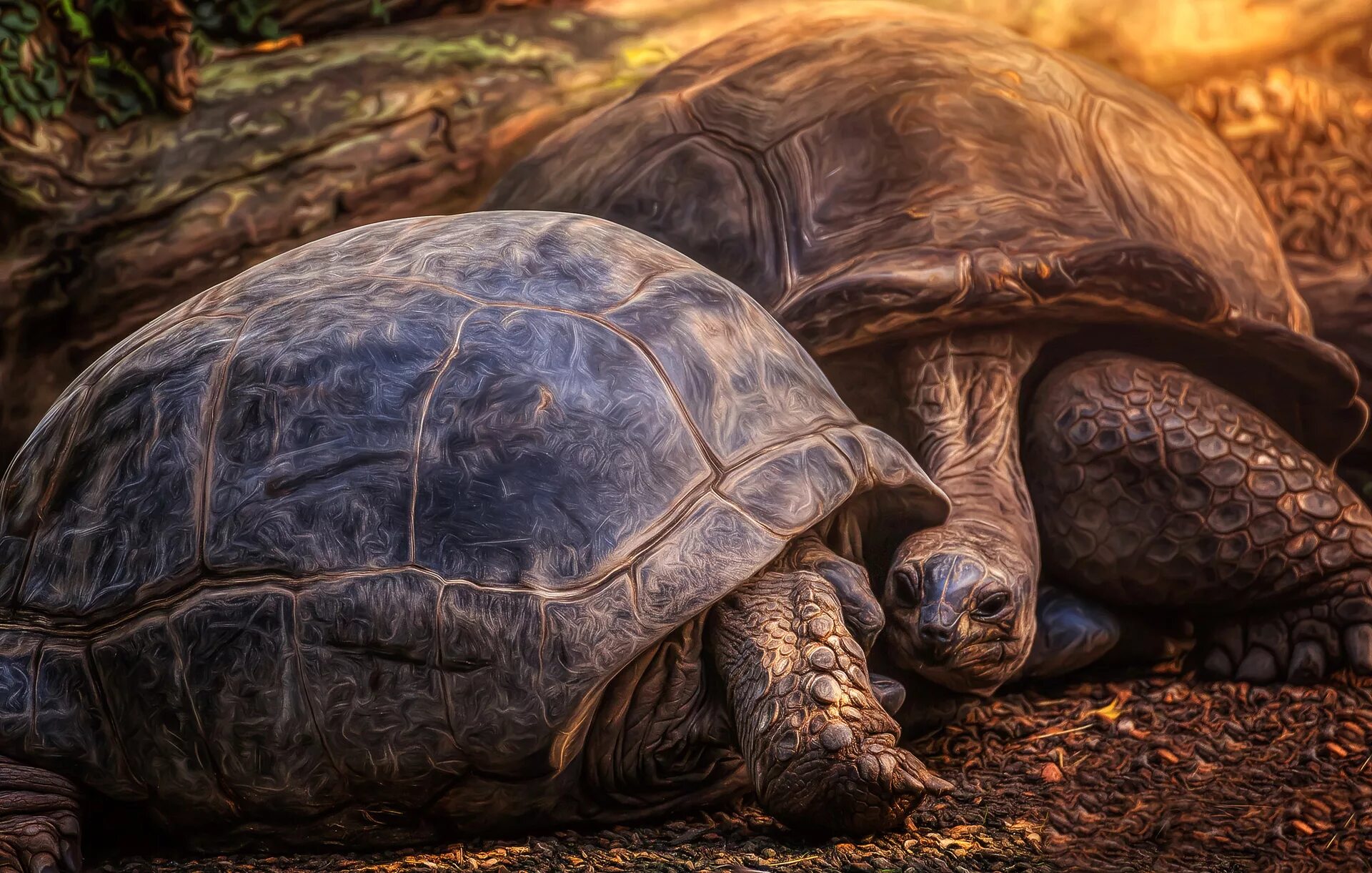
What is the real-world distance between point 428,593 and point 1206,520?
2.20 m

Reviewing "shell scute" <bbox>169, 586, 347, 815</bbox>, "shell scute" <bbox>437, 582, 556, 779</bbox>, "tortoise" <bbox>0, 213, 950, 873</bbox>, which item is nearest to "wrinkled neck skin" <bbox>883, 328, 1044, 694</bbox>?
"tortoise" <bbox>0, 213, 950, 873</bbox>

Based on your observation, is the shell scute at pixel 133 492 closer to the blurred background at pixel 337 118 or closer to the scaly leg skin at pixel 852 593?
the scaly leg skin at pixel 852 593

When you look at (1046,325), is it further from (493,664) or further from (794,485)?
(493,664)

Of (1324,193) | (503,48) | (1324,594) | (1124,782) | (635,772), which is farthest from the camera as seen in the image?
(503,48)

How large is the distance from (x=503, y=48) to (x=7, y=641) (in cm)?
349

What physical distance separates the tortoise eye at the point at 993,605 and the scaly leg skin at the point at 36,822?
1854mm

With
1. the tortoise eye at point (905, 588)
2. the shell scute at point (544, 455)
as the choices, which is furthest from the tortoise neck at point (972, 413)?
the shell scute at point (544, 455)

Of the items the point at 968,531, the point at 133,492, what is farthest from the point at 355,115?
the point at 968,531

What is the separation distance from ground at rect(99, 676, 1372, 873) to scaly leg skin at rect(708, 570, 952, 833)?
0.28 feet

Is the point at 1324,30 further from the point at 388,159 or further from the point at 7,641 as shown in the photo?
the point at 7,641

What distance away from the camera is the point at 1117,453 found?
10.2ft

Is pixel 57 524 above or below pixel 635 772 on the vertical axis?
above

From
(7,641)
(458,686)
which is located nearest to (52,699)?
(7,641)

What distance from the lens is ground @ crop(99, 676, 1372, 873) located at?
1942 millimetres
